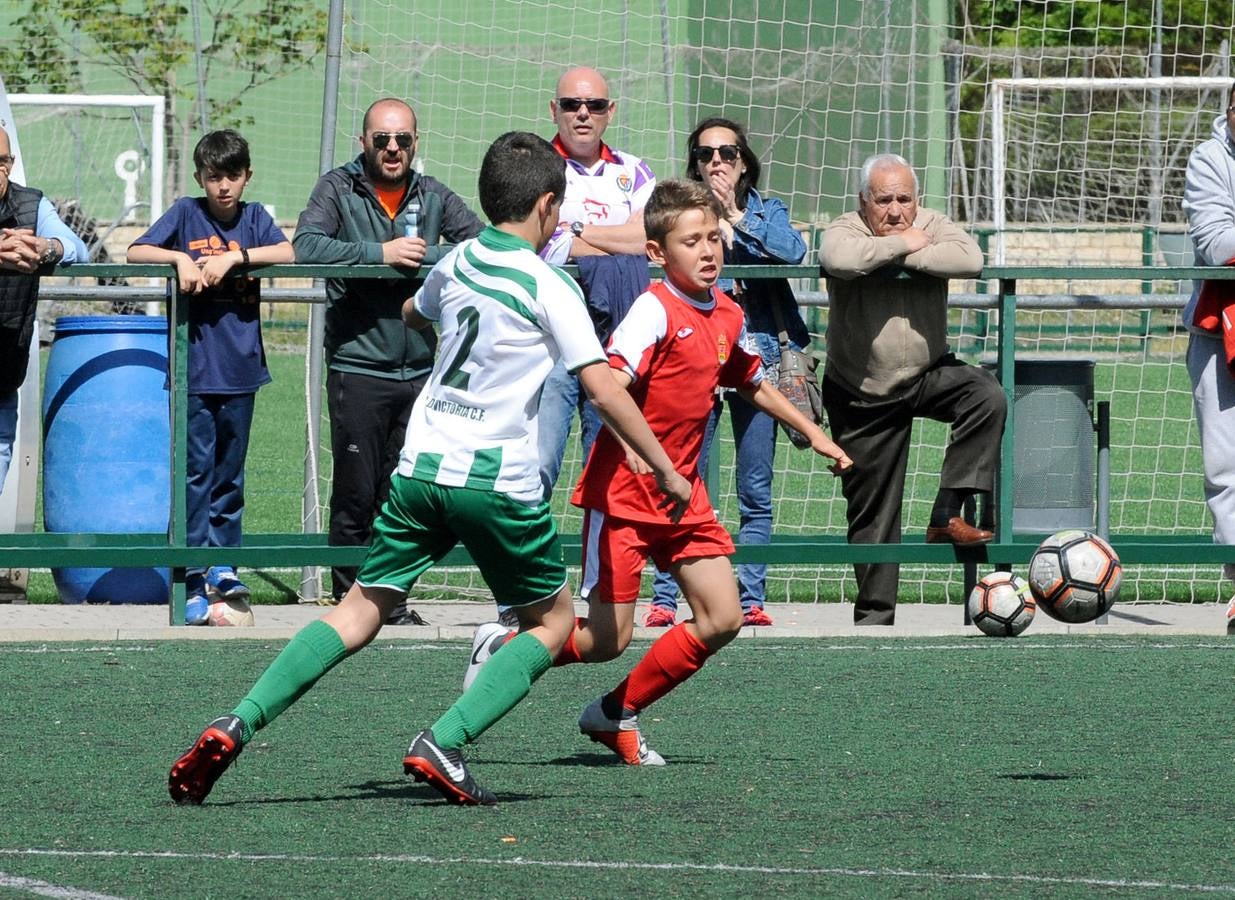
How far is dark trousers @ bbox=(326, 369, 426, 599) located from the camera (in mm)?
8328

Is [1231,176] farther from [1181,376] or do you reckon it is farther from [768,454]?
[1181,376]

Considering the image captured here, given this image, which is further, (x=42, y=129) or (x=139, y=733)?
(x=42, y=129)

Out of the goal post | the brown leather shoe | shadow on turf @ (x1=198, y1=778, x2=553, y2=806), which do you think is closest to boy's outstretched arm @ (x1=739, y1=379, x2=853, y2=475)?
shadow on turf @ (x1=198, y1=778, x2=553, y2=806)

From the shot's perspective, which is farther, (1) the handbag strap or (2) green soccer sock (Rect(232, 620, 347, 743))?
(1) the handbag strap

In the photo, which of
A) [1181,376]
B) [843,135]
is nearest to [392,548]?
[843,135]

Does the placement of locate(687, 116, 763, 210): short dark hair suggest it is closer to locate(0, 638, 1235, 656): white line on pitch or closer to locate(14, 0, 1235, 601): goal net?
locate(14, 0, 1235, 601): goal net

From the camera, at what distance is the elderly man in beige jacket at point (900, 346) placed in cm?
825

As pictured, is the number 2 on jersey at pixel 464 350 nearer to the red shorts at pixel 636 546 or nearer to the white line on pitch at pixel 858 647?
the red shorts at pixel 636 546

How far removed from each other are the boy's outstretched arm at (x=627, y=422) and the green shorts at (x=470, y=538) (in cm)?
28

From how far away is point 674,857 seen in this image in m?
4.48

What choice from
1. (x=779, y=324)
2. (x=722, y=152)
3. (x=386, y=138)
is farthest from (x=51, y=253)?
(x=779, y=324)

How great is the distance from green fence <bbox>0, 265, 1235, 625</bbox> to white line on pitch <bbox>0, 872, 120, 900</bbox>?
408 centimetres

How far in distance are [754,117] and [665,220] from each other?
6.88m

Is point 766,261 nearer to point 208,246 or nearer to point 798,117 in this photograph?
point 208,246
